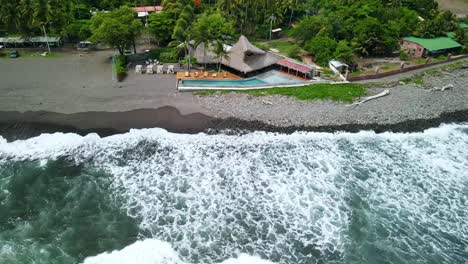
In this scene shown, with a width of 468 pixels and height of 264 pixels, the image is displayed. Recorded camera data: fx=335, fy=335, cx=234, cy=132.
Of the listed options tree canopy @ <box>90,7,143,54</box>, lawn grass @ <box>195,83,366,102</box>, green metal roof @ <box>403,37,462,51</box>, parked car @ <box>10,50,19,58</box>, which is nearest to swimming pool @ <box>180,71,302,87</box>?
lawn grass @ <box>195,83,366,102</box>

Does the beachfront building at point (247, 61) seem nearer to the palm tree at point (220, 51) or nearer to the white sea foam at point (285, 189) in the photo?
the palm tree at point (220, 51)

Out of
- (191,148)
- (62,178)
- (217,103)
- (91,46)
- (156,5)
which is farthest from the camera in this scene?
(156,5)

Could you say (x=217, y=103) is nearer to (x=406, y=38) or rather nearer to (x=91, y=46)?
(x=91, y=46)

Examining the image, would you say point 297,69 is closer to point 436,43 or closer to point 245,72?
point 245,72

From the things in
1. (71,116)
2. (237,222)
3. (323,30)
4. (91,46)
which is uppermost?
(323,30)

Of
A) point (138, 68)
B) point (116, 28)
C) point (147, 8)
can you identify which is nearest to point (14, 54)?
point (116, 28)

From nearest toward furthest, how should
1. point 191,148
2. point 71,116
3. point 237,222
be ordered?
point 237,222 < point 191,148 < point 71,116

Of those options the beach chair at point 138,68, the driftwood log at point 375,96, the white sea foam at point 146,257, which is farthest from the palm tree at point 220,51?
the white sea foam at point 146,257

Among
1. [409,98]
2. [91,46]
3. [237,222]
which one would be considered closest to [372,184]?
[237,222]
